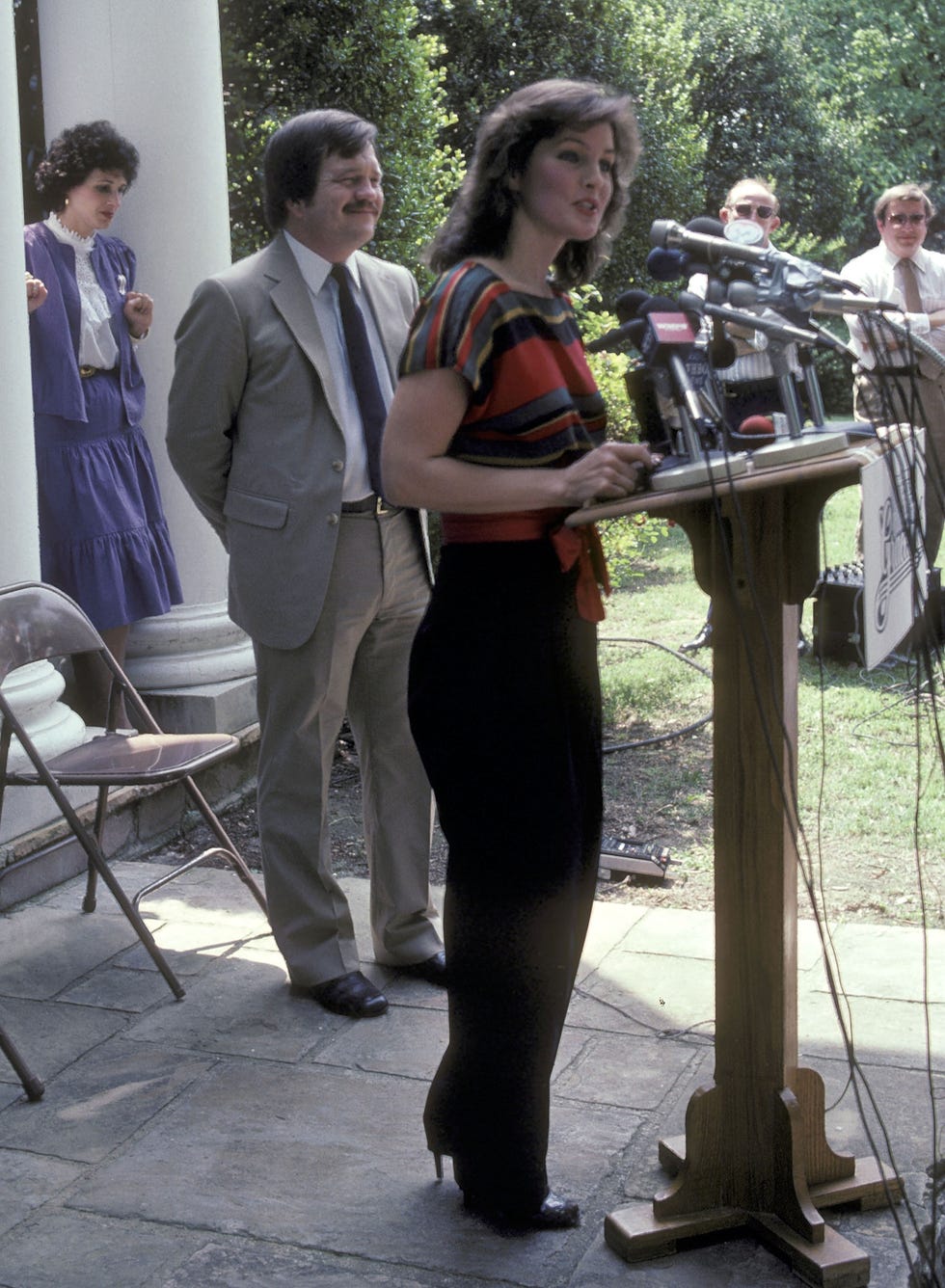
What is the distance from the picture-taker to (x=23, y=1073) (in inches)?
139

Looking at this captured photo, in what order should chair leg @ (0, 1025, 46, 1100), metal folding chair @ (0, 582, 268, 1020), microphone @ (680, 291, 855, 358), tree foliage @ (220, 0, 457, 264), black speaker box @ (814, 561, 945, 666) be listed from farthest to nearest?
black speaker box @ (814, 561, 945, 666) → tree foliage @ (220, 0, 457, 264) → metal folding chair @ (0, 582, 268, 1020) → chair leg @ (0, 1025, 46, 1100) → microphone @ (680, 291, 855, 358)

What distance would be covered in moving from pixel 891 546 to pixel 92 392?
3582 mm

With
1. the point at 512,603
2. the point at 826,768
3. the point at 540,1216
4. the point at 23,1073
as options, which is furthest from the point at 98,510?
the point at 540,1216

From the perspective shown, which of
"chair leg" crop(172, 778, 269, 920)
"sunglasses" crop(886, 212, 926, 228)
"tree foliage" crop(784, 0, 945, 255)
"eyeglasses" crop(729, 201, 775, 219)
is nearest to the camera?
"chair leg" crop(172, 778, 269, 920)

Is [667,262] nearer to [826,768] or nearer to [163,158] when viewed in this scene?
[163,158]

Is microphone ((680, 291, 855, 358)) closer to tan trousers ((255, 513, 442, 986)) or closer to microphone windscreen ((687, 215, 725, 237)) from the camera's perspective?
microphone windscreen ((687, 215, 725, 237))

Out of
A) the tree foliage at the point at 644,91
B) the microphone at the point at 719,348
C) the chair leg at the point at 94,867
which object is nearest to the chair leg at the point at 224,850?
the chair leg at the point at 94,867

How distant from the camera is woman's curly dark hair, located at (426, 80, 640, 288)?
2.67 metres

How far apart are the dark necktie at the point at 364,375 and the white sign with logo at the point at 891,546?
5.45ft

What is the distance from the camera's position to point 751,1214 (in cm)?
287

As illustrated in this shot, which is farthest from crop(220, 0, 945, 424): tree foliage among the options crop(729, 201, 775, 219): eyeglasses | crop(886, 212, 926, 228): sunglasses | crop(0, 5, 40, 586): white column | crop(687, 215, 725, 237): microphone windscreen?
crop(687, 215, 725, 237): microphone windscreen

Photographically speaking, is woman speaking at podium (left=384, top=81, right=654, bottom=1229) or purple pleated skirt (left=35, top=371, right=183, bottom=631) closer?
woman speaking at podium (left=384, top=81, right=654, bottom=1229)

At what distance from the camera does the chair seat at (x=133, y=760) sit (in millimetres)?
4098

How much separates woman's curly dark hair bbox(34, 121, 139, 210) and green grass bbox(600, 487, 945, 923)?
2.63 metres
